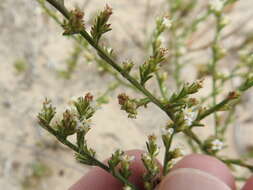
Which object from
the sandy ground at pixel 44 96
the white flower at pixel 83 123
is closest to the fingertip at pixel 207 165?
the white flower at pixel 83 123

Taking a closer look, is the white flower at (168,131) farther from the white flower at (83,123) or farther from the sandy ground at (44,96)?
the sandy ground at (44,96)

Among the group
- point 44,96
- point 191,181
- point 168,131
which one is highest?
point 44,96

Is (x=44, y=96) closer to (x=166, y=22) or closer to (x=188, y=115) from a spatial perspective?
(x=166, y=22)

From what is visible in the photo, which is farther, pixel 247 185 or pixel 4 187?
pixel 4 187

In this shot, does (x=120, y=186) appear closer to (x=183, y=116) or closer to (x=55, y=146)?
(x=183, y=116)

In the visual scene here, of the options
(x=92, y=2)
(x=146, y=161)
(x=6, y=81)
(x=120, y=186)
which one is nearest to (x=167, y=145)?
(x=146, y=161)

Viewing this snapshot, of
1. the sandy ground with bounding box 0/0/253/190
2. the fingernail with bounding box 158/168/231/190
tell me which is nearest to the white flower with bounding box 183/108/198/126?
the fingernail with bounding box 158/168/231/190

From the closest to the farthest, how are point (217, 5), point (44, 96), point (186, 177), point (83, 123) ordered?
point (83, 123), point (186, 177), point (217, 5), point (44, 96)

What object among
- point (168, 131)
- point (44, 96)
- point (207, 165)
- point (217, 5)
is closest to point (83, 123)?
point (168, 131)
